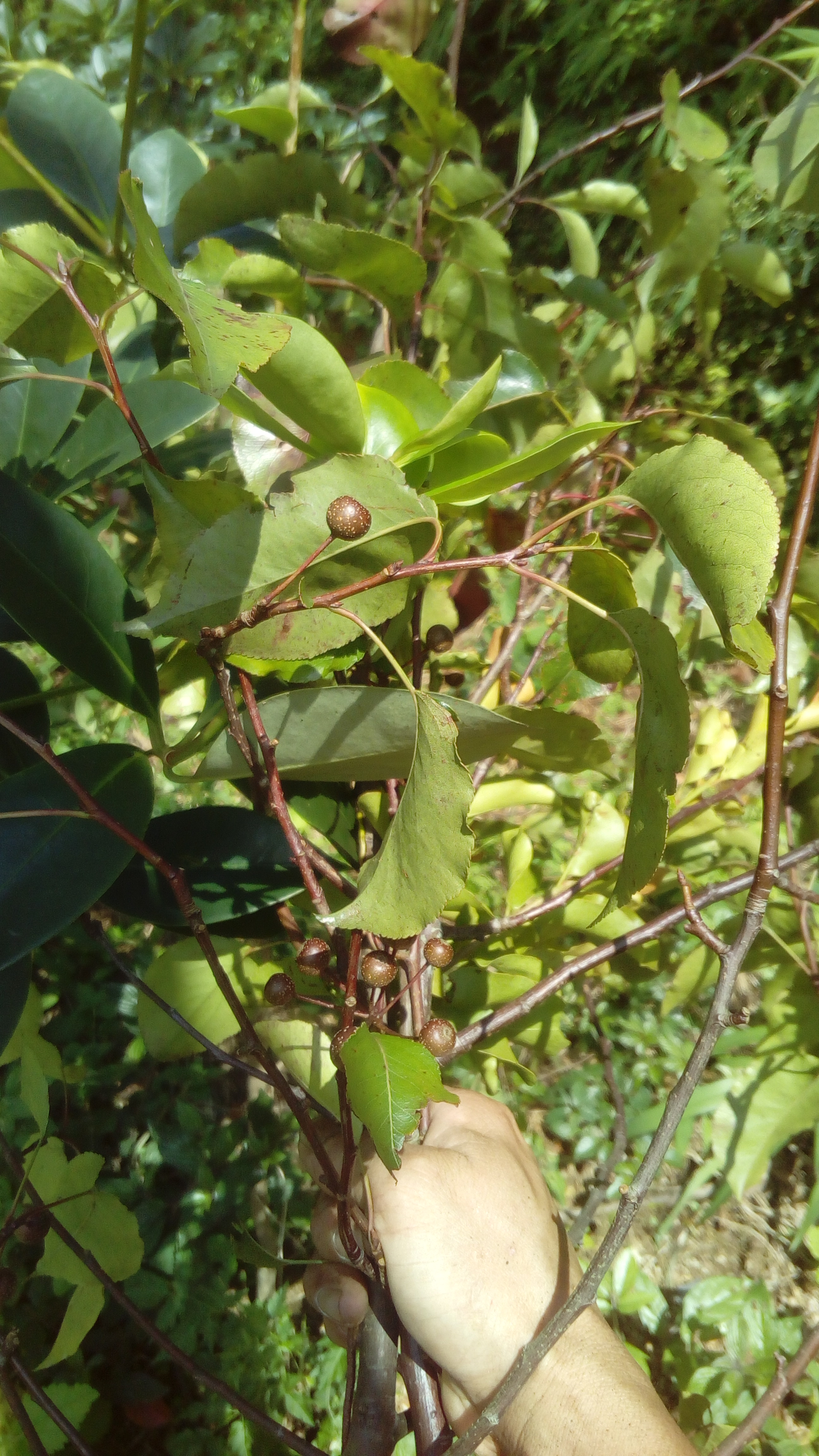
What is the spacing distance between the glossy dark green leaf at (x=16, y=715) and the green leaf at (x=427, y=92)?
1.93ft

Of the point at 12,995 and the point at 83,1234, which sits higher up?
the point at 12,995

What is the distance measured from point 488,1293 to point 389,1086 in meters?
0.36

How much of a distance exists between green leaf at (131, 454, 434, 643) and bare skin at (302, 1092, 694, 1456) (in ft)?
1.42

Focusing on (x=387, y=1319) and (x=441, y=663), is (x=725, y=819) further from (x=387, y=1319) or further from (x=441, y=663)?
(x=387, y=1319)

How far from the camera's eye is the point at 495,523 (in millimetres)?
935

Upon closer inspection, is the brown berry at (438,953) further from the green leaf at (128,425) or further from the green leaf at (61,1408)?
the green leaf at (61,1408)

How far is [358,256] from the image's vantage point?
60 cm

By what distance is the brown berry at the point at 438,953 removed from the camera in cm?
62

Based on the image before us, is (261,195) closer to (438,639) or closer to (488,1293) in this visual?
(438,639)

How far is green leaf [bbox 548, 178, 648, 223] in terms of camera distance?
0.94 metres

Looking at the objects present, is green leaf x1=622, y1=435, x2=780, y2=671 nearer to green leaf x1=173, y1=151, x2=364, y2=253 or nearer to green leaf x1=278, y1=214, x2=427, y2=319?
green leaf x1=278, y1=214, x2=427, y2=319

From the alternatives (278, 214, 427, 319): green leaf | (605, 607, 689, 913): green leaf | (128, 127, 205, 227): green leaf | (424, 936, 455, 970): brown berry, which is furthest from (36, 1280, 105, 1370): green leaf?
(128, 127, 205, 227): green leaf

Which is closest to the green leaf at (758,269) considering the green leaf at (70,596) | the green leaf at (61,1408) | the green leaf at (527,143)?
the green leaf at (527,143)

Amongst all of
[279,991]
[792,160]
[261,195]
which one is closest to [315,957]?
[279,991]
